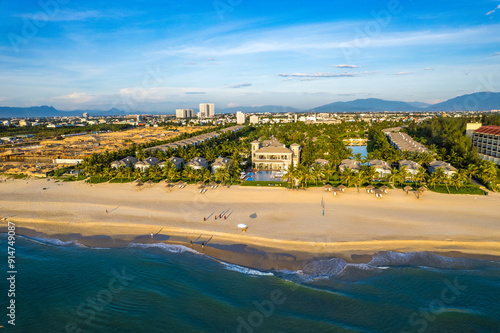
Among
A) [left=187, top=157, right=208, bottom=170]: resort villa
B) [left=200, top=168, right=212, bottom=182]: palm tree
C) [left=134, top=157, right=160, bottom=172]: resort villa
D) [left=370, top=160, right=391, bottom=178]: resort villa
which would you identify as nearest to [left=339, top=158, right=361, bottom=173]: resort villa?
[left=370, top=160, right=391, bottom=178]: resort villa

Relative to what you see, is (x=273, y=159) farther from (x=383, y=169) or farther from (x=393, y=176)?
(x=393, y=176)

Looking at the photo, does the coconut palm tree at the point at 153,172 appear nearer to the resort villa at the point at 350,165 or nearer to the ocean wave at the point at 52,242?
the ocean wave at the point at 52,242

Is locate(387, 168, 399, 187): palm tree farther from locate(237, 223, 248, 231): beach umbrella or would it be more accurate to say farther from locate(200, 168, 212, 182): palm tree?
locate(200, 168, 212, 182): palm tree

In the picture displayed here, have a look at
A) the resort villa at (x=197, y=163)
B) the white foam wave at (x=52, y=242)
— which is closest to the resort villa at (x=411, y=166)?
the resort villa at (x=197, y=163)

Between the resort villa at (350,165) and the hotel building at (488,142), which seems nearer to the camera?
the resort villa at (350,165)

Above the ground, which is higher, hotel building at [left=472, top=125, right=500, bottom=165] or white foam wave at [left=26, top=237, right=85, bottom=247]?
hotel building at [left=472, top=125, right=500, bottom=165]

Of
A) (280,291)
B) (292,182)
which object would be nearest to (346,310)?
(280,291)
